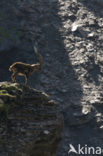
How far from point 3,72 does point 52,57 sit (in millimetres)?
4739

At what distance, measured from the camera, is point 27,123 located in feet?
44.8

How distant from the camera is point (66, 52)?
36062mm

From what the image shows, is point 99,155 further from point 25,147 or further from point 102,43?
point 25,147

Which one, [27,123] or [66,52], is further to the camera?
[66,52]

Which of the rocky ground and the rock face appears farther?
the rocky ground

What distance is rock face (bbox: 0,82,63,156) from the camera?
42.4ft

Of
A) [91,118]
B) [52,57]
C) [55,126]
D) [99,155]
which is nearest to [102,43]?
[52,57]

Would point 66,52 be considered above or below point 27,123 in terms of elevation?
above

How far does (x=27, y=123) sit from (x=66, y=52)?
22856 mm

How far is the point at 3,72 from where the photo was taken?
33.6m

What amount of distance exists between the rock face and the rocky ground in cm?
1450

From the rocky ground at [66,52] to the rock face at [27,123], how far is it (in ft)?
47.6

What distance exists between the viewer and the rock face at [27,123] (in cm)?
1294

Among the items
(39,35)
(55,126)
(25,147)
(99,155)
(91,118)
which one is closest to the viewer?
(25,147)
